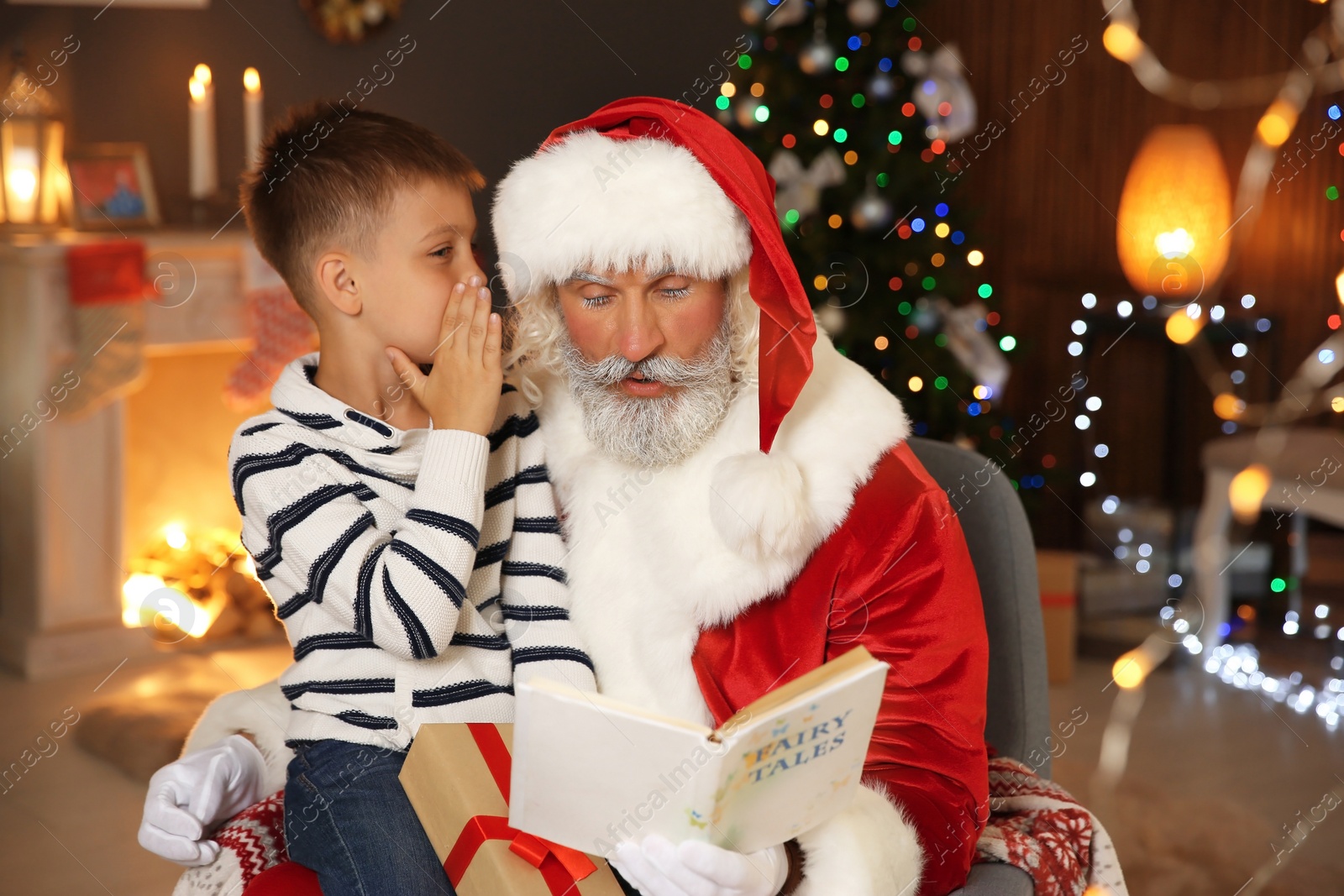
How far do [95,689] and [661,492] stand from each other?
2.90m

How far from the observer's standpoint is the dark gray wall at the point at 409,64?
3.95 metres

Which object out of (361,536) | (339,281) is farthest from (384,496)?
(339,281)

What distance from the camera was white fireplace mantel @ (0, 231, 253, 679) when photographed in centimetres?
374

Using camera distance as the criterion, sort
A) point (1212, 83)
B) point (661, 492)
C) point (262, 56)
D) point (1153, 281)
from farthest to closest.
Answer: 1. point (1212, 83)
2. point (1153, 281)
3. point (262, 56)
4. point (661, 492)

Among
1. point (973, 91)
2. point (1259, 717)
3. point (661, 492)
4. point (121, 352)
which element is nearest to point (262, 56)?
point (121, 352)

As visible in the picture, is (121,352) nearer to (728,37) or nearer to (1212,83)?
(728,37)

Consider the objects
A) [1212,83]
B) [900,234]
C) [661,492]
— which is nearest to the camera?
[661,492]

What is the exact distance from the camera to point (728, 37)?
14.1ft

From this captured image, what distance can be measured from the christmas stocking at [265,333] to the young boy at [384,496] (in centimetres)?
254

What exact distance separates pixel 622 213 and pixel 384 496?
0.48 meters

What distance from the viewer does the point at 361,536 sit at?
1.39 meters

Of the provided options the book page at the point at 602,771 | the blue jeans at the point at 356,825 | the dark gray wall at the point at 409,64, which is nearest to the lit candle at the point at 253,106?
the dark gray wall at the point at 409,64

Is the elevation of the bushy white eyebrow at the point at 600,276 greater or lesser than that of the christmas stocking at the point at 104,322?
greater

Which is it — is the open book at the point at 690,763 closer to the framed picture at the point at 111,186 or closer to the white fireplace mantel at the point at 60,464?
the white fireplace mantel at the point at 60,464
